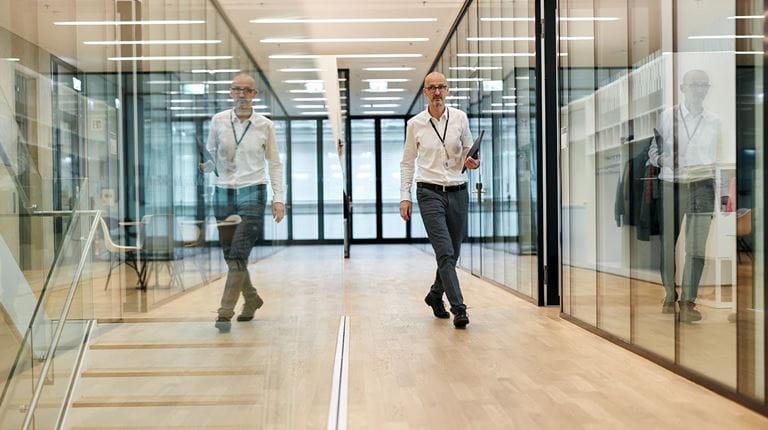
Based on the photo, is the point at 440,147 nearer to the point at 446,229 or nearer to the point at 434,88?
the point at 434,88

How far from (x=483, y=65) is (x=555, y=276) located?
2.99 m

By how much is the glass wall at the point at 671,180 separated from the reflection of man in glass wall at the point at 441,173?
2.48 feet

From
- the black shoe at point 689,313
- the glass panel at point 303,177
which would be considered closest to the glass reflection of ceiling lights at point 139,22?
the glass panel at point 303,177

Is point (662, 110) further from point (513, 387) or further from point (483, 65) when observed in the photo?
point (483, 65)

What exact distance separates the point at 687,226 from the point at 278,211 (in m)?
2.32

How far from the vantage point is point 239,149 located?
3.88 feet

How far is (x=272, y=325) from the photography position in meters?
1.54

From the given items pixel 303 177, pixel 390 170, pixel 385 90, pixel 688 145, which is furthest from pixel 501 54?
pixel 390 170

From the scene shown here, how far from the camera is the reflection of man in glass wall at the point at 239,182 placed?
1.16 metres

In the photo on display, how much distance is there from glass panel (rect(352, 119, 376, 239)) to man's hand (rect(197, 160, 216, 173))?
18047 mm

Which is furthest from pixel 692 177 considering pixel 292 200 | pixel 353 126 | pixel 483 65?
pixel 353 126

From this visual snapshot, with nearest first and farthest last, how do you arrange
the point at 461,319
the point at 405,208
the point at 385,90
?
the point at 461,319 → the point at 405,208 → the point at 385,90

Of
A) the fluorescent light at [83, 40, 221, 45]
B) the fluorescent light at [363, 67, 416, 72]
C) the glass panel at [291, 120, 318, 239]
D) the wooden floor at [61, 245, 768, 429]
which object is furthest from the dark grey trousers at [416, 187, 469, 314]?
the fluorescent light at [363, 67, 416, 72]

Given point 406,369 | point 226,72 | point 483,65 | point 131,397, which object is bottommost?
point 406,369
